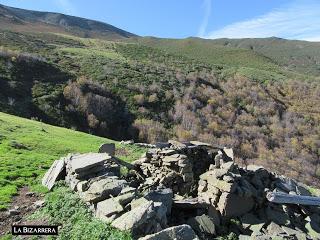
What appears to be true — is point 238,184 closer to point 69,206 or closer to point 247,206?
point 247,206

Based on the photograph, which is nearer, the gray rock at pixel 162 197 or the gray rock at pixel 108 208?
the gray rock at pixel 108 208

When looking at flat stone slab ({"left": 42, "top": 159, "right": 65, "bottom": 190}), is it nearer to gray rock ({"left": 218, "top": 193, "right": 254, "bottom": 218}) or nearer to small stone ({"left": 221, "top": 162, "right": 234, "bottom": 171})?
small stone ({"left": 221, "top": 162, "right": 234, "bottom": 171})

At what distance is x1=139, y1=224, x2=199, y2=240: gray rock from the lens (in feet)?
47.1

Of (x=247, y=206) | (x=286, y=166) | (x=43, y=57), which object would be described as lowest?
(x=286, y=166)

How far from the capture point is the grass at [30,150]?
2496 centimetres

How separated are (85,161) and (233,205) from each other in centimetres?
772

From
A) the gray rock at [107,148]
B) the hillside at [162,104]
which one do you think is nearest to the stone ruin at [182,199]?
the gray rock at [107,148]

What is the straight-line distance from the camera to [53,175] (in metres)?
24.0

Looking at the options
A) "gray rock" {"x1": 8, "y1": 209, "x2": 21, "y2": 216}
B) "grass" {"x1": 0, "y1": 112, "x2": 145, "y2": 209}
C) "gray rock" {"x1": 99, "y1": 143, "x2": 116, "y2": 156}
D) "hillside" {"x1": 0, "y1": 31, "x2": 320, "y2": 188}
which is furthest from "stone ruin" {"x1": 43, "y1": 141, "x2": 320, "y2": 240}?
"hillside" {"x1": 0, "y1": 31, "x2": 320, "y2": 188}

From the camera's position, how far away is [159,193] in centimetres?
1781

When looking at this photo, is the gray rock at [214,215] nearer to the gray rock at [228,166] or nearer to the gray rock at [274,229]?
the gray rock at [274,229]

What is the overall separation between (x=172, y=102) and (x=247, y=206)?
2655 inches

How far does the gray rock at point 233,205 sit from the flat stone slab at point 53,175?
8.97 meters

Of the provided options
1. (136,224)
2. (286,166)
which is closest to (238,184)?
(136,224)
